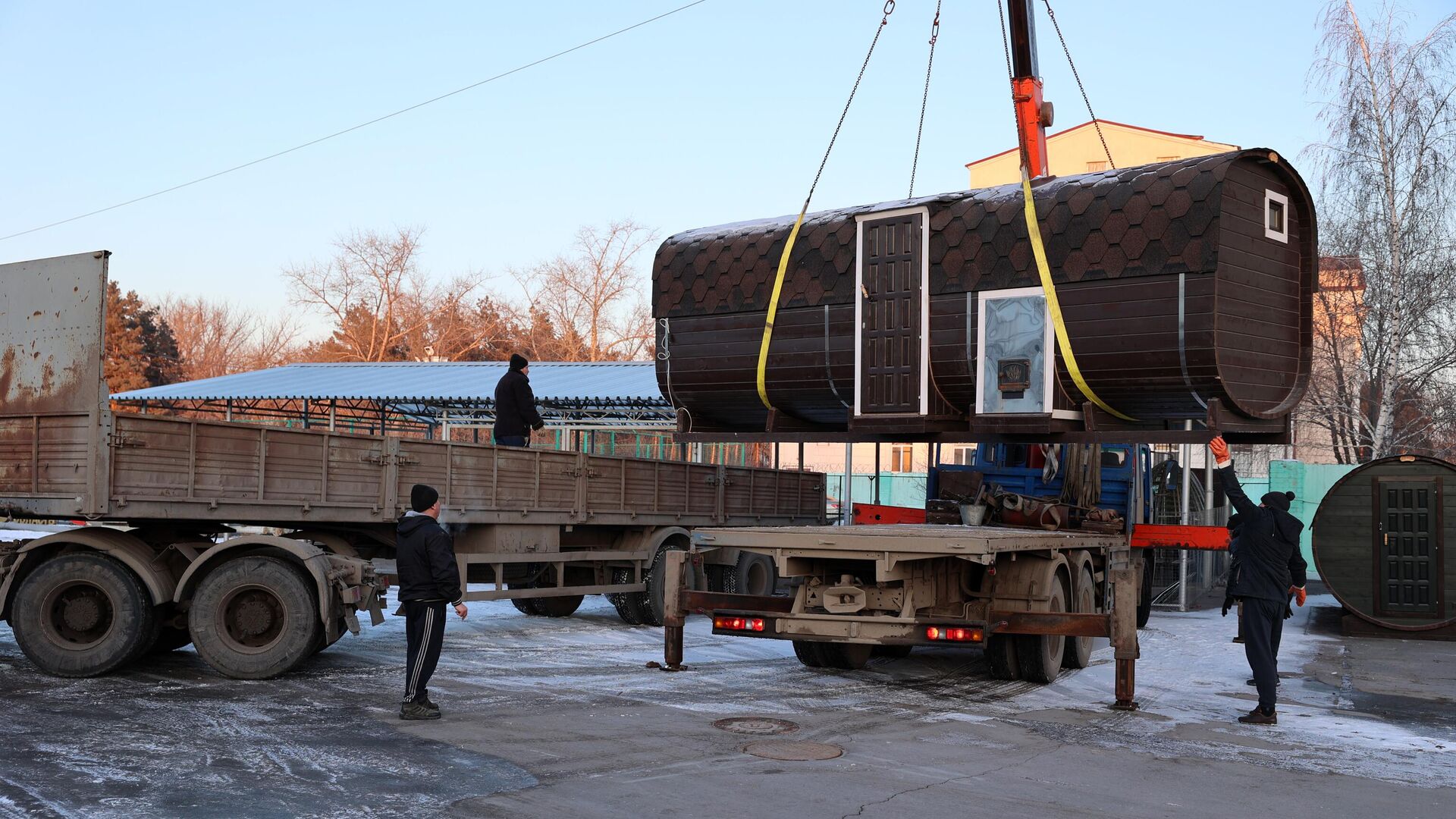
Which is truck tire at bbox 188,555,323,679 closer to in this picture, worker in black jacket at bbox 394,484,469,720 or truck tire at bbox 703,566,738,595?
worker in black jacket at bbox 394,484,469,720

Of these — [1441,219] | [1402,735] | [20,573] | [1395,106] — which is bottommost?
[1402,735]

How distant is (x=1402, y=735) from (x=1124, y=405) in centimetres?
327

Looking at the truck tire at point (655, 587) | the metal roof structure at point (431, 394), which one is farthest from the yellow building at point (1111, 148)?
the truck tire at point (655, 587)

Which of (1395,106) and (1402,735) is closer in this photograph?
(1402,735)

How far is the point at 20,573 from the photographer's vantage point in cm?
964

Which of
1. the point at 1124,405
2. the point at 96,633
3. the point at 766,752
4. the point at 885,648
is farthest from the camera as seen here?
the point at 885,648

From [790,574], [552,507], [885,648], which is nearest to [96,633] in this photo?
Answer: [552,507]

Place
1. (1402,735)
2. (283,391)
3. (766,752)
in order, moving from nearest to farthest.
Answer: (766,752) → (1402,735) → (283,391)

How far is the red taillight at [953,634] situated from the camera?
29.8 ft

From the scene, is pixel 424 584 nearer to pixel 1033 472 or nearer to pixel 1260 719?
pixel 1260 719

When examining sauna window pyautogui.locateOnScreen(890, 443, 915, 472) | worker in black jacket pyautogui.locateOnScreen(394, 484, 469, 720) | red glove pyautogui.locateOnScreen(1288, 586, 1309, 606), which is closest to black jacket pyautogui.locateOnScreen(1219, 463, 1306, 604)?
red glove pyautogui.locateOnScreen(1288, 586, 1309, 606)

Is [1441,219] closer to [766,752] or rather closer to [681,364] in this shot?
[681,364]

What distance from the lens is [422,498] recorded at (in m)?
8.30

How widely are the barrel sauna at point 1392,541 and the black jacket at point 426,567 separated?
11.7 m
